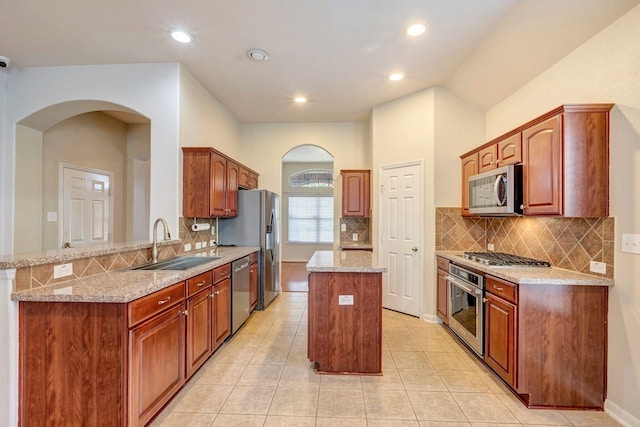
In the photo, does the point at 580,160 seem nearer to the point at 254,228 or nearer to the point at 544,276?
the point at 544,276

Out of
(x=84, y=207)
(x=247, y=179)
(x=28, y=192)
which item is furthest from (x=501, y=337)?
(x=84, y=207)

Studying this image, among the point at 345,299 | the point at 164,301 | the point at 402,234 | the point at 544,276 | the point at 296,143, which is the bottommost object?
the point at 345,299

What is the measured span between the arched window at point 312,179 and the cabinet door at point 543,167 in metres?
6.54

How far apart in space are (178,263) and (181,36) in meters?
2.13

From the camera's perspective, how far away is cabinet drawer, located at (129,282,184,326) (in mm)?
1678

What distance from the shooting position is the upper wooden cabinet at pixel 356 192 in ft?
15.5

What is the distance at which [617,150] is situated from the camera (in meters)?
2.02

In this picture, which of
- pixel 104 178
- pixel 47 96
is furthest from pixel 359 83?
pixel 104 178

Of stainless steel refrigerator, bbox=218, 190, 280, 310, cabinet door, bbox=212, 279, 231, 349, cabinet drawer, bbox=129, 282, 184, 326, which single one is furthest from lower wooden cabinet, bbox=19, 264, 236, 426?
stainless steel refrigerator, bbox=218, 190, 280, 310

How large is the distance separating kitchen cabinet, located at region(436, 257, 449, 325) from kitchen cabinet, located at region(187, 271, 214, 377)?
2555 mm

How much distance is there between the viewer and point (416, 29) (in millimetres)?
2596

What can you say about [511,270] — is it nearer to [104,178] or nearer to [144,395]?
[144,395]

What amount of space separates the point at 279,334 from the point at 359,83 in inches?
125

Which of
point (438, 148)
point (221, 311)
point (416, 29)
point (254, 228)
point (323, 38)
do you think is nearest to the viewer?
point (416, 29)
